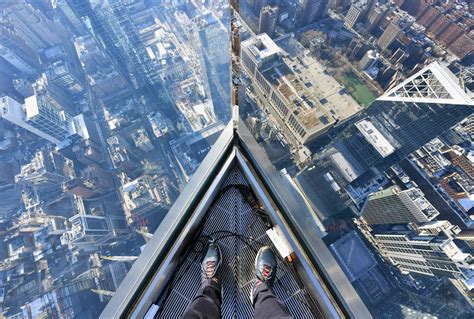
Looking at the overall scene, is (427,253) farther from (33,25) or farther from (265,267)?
(33,25)

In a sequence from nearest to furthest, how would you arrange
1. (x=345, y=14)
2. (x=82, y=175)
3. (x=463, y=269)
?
(x=463, y=269) < (x=82, y=175) < (x=345, y=14)

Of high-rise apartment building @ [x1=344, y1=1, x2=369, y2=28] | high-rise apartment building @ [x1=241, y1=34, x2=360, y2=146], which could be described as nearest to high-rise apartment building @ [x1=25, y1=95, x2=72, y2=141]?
high-rise apartment building @ [x1=241, y1=34, x2=360, y2=146]

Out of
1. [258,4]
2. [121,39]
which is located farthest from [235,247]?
[258,4]

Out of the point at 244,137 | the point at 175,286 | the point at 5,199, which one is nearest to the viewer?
the point at 175,286

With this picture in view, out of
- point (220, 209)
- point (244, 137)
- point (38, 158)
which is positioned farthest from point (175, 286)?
point (38, 158)

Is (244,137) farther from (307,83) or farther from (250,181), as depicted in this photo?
(307,83)

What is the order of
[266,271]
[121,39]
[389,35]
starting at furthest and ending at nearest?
1. [389,35]
2. [121,39]
3. [266,271]

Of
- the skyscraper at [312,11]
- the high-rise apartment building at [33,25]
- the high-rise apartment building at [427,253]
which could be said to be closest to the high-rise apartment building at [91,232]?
the high-rise apartment building at [427,253]
